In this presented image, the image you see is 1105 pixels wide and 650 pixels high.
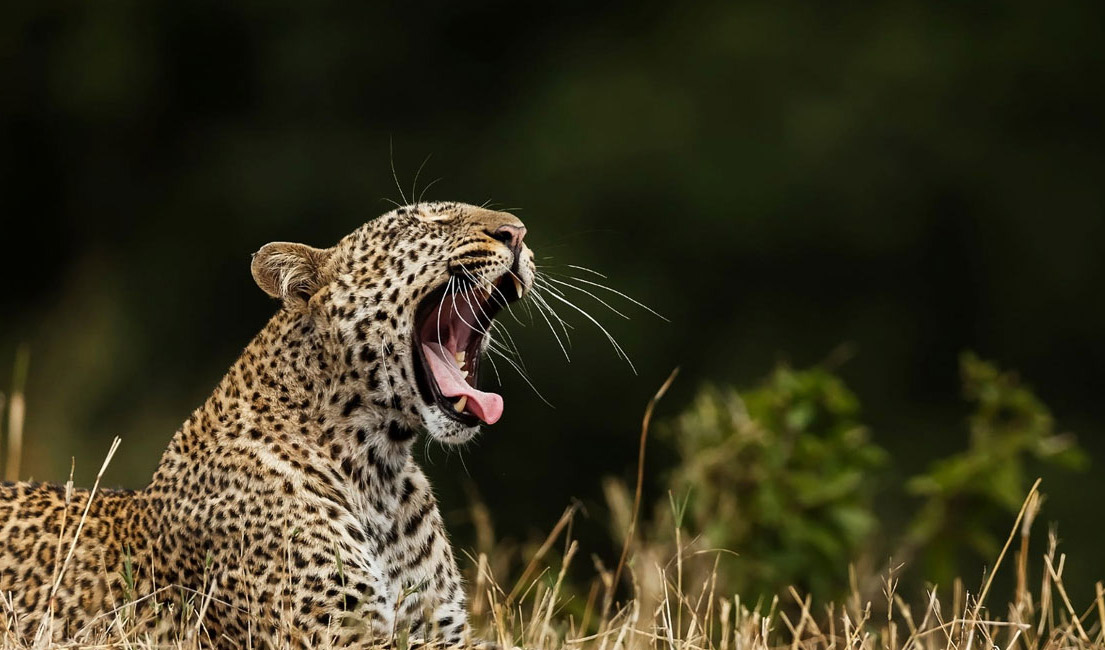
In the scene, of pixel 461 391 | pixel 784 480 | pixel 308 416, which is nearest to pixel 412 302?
pixel 461 391

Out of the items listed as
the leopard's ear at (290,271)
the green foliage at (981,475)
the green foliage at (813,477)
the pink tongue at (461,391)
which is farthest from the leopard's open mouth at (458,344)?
the green foliage at (981,475)

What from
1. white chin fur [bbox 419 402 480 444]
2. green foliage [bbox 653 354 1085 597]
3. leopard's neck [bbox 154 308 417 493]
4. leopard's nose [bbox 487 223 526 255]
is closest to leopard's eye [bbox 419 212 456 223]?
leopard's nose [bbox 487 223 526 255]

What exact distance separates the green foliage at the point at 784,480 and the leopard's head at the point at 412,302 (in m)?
2.51

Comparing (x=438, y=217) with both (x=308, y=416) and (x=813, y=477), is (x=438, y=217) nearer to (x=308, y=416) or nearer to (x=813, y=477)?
(x=308, y=416)

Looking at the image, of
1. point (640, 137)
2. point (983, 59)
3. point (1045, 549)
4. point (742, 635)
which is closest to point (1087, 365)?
point (1045, 549)

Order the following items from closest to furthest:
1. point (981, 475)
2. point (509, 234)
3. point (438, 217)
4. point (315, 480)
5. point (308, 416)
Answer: point (315, 480) → point (308, 416) → point (509, 234) → point (438, 217) → point (981, 475)

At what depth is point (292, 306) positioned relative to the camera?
545cm

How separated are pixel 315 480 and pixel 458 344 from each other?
67 cm

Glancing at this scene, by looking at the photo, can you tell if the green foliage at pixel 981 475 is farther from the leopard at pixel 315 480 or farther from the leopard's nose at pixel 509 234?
the leopard at pixel 315 480

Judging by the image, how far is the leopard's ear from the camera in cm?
544

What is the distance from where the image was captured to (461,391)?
5.37m

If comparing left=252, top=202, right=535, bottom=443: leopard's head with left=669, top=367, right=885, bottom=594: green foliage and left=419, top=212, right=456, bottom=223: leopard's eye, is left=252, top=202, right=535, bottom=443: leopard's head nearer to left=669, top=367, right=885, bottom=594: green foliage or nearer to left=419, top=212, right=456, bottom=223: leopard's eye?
left=419, top=212, right=456, bottom=223: leopard's eye

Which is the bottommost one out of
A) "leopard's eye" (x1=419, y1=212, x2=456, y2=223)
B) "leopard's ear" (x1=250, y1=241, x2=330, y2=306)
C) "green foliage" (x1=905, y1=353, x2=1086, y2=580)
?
"green foliage" (x1=905, y1=353, x2=1086, y2=580)

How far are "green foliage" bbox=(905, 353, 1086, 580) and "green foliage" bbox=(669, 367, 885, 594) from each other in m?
0.37
